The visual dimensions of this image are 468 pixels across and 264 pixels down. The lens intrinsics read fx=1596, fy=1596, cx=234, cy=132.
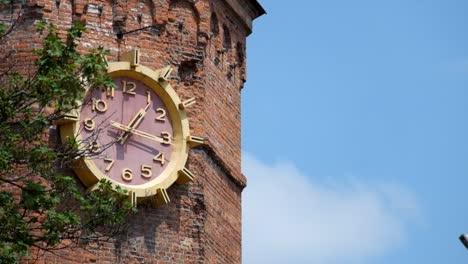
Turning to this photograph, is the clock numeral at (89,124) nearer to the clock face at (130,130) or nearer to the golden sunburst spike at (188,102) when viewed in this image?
the clock face at (130,130)

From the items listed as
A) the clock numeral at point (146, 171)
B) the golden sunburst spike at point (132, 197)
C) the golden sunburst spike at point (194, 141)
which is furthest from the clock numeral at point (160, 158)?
the golden sunburst spike at point (132, 197)

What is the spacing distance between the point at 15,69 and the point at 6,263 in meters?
5.92

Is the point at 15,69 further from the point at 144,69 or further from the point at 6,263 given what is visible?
the point at 6,263

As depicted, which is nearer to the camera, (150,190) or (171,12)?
(150,190)

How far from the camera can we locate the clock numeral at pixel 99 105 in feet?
73.6

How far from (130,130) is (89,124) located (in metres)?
0.63

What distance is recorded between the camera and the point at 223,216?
77.5ft

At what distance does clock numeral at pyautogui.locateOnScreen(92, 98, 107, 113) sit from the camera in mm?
22438

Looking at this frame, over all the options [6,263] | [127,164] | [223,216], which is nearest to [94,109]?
[127,164]

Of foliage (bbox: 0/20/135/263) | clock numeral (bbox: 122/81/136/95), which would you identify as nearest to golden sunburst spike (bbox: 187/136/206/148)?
clock numeral (bbox: 122/81/136/95)

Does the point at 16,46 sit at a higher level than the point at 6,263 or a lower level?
higher

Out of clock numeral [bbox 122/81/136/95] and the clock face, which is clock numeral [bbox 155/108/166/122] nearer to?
the clock face

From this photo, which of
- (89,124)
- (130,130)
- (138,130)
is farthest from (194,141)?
(89,124)

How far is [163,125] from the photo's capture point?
22.9 m
